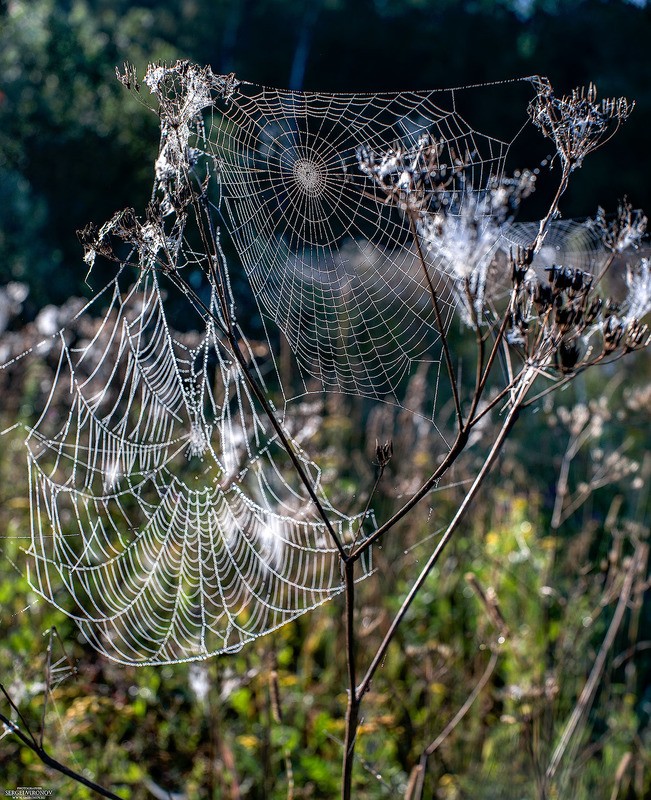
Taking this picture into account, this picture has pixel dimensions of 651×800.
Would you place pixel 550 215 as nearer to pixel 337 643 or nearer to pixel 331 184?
pixel 331 184

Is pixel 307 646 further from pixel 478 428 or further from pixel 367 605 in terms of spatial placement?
pixel 478 428

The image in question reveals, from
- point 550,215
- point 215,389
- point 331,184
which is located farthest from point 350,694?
point 215,389

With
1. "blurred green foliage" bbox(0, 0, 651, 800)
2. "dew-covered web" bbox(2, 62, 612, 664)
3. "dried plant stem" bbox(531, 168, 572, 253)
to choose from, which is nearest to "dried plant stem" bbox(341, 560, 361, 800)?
"dew-covered web" bbox(2, 62, 612, 664)

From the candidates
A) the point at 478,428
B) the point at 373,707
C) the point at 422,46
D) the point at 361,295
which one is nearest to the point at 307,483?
the point at 373,707

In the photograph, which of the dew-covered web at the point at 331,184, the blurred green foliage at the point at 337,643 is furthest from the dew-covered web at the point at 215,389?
the blurred green foliage at the point at 337,643

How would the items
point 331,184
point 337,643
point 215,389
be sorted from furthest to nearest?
point 215,389
point 337,643
point 331,184

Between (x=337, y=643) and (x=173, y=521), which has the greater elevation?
(x=337, y=643)

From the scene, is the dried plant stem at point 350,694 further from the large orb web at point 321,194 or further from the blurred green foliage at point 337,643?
the large orb web at point 321,194

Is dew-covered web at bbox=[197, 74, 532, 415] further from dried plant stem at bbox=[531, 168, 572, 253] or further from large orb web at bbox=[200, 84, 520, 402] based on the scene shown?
dried plant stem at bbox=[531, 168, 572, 253]
